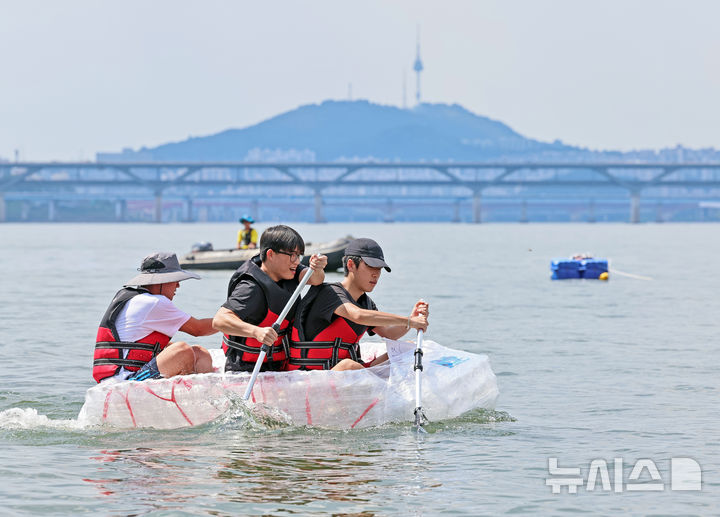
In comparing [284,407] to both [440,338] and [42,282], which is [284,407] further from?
[42,282]

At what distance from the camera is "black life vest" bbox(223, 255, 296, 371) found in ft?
29.2

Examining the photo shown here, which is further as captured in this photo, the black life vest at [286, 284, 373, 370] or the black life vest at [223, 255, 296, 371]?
the black life vest at [286, 284, 373, 370]

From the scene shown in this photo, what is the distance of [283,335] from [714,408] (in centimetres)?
458

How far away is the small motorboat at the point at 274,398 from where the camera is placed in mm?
9109

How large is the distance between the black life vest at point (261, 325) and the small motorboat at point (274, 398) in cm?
22

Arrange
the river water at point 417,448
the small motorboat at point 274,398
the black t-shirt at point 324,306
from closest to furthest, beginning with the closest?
the river water at point 417,448 < the black t-shirt at point 324,306 < the small motorboat at point 274,398

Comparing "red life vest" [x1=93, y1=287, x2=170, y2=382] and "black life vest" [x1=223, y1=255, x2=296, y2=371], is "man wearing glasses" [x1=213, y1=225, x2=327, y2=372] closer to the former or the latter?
"black life vest" [x1=223, y1=255, x2=296, y2=371]

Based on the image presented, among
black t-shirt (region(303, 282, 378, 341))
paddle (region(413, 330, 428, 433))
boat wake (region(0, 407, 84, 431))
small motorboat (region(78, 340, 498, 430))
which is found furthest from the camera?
boat wake (region(0, 407, 84, 431))

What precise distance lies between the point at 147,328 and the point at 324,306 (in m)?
1.46

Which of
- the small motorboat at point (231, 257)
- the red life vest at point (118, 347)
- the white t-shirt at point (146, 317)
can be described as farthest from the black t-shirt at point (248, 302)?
the small motorboat at point (231, 257)

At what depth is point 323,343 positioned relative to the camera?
9242 mm

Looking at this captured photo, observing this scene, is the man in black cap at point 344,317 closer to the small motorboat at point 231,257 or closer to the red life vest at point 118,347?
the red life vest at point 118,347

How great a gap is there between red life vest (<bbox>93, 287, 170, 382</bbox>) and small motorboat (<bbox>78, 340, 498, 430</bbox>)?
167 millimetres

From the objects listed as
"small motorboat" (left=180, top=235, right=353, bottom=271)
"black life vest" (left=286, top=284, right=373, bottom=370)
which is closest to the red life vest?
"black life vest" (left=286, top=284, right=373, bottom=370)
